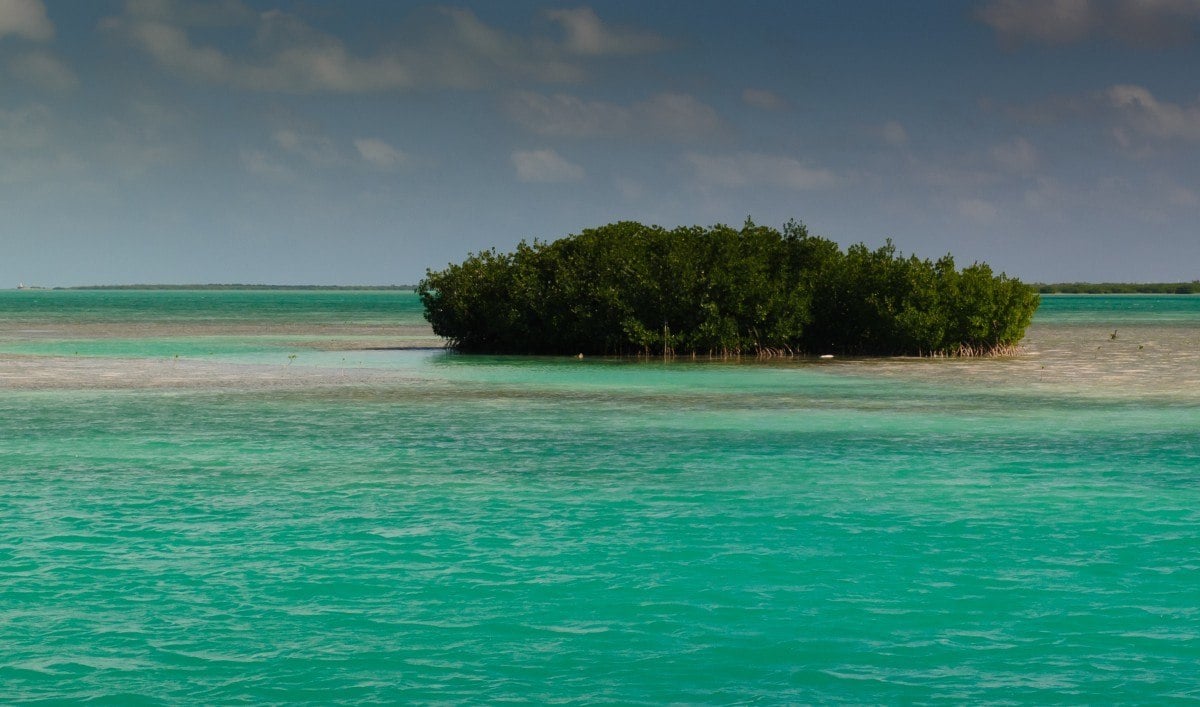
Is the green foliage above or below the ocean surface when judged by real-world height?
above

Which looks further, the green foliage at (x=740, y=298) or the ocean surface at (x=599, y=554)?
the green foliage at (x=740, y=298)

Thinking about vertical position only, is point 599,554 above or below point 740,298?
below

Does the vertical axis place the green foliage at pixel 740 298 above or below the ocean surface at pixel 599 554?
above

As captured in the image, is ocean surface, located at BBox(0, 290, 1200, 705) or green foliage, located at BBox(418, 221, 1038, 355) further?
green foliage, located at BBox(418, 221, 1038, 355)

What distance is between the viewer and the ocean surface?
943 centimetres

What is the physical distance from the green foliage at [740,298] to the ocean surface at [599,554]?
1986cm

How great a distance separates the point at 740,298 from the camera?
4778 cm

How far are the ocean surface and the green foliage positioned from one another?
19856 mm

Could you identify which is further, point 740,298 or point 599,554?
point 740,298

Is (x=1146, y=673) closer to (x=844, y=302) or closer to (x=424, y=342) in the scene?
(x=844, y=302)

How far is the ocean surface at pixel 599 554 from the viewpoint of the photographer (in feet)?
30.9

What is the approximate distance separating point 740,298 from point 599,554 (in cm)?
3516

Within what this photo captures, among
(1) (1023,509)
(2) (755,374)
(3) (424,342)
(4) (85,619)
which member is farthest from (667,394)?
(3) (424,342)

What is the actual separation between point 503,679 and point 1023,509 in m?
8.48
